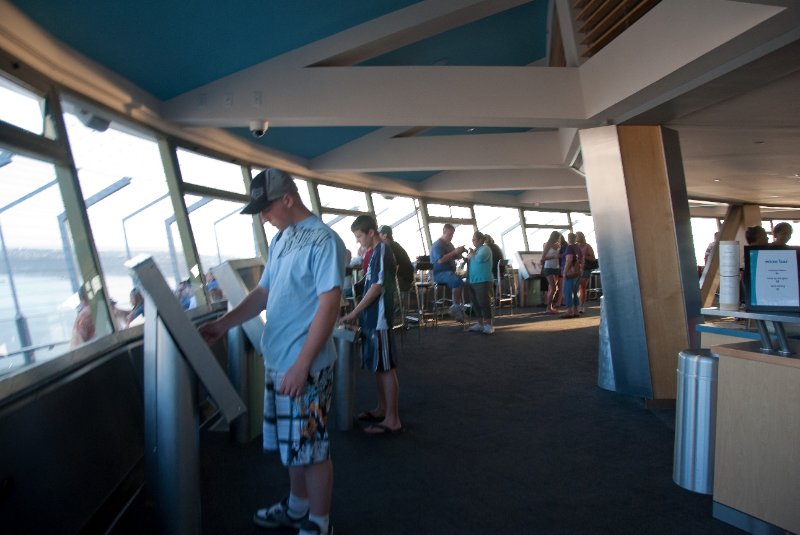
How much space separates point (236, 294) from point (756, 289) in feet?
8.64

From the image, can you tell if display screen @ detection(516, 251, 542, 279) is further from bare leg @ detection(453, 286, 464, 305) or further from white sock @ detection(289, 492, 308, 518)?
white sock @ detection(289, 492, 308, 518)

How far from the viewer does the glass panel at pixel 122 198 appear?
405 centimetres

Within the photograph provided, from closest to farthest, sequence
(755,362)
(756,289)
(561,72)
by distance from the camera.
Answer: (755,362)
(756,289)
(561,72)

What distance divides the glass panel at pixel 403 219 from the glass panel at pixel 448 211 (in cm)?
50

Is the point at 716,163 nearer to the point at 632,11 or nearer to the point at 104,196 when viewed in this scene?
the point at 632,11

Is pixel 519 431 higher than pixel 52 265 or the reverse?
the reverse

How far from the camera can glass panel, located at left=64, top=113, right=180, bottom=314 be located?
4.05 meters

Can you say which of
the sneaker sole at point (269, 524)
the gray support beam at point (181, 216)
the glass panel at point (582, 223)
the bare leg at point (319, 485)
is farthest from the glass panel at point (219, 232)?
the glass panel at point (582, 223)

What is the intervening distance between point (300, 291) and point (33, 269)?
6.39 ft

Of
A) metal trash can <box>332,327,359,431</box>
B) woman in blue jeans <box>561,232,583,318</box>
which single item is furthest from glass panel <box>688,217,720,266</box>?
metal trash can <box>332,327,359,431</box>

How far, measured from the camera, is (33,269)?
311 centimetres

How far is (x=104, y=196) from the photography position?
4.25 meters

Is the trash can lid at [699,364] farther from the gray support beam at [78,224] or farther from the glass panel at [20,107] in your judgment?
the glass panel at [20,107]

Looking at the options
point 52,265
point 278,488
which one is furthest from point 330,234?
point 52,265
